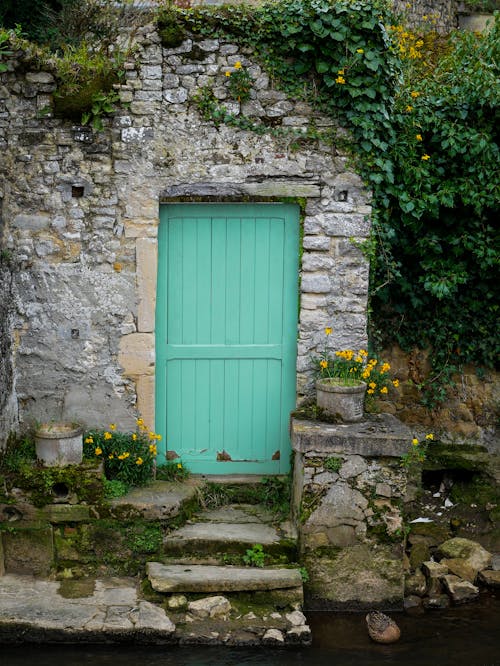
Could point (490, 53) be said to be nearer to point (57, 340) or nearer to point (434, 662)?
point (57, 340)

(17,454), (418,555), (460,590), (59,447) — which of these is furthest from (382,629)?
(17,454)

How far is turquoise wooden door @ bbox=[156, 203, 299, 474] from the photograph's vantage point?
20.7 ft

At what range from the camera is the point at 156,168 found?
6062 mm

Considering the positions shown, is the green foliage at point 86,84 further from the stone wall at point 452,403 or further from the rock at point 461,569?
the rock at point 461,569

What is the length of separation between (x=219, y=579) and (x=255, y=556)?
14.4 inches

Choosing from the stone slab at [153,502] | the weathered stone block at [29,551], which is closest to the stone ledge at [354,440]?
the stone slab at [153,502]

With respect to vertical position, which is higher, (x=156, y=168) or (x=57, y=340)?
(x=156, y=168)

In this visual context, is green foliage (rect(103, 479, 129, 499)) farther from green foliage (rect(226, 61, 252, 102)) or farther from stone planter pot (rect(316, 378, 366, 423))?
green foliage (rect(226, 61, 252, 102))

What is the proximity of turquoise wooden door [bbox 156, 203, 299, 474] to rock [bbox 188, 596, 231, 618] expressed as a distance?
4.75 ft

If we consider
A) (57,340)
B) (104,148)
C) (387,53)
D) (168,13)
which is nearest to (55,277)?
(57,340)

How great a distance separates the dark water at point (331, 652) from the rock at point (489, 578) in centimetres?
57

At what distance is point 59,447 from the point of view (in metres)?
5.89

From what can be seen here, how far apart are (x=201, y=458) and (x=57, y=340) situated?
1.58 m

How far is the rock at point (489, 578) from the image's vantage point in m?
6.03
